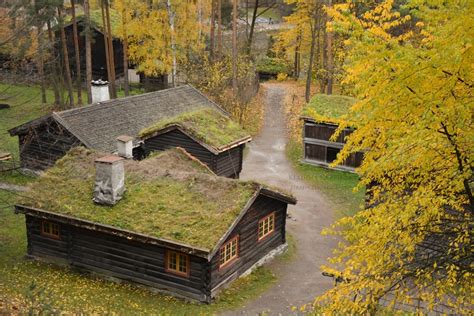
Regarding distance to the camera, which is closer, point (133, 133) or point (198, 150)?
point (198, 150)

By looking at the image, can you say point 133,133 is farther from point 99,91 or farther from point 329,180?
point 329,180

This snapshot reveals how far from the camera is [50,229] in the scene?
21172mm

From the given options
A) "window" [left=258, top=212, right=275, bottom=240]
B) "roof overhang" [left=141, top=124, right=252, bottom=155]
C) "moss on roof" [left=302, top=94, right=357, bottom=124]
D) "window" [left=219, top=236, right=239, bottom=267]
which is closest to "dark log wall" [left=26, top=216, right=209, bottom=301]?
"window" [left=219, top=236, right=239, bottom=267]

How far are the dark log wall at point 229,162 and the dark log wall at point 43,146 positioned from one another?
7.70 metres

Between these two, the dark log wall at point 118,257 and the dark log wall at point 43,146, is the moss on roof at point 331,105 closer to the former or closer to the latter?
the dark log wall at point 43,146

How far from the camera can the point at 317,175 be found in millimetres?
32938

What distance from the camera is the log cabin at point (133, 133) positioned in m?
26.8

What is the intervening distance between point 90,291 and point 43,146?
13.4 metres

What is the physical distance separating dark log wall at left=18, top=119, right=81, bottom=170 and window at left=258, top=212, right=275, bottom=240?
38.3ft

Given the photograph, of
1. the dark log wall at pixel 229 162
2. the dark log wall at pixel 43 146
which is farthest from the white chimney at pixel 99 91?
the dark log wall at pixel 229 162

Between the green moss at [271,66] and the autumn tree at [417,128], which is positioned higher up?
the autumn tree at [417,128]

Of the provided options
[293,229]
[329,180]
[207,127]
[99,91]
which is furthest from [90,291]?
[329,180]

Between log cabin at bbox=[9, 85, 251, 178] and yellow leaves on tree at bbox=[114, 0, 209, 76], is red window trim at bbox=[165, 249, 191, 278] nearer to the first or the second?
log cabin at bbox=[9, 85, 251, 178]

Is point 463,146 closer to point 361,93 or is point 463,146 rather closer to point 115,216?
point 361,93
